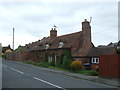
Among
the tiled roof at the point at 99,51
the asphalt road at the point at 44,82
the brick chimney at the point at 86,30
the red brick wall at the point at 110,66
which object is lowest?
the asphalt road at the point at 44,82

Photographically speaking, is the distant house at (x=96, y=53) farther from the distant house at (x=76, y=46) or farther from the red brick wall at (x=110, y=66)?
the red brick wall at (x=110, y=66)

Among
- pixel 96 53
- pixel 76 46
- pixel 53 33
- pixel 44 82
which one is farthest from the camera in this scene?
pixel 53 33

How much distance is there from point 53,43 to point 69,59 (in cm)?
1365

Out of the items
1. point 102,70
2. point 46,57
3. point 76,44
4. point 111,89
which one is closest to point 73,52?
point 76,44

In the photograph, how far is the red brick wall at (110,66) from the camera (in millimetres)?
18906

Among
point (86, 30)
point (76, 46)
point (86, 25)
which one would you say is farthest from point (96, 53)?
point (86, 25)

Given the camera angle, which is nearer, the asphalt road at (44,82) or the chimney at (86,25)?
the asphalt road at (44,82)

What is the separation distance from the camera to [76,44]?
39.8 meters

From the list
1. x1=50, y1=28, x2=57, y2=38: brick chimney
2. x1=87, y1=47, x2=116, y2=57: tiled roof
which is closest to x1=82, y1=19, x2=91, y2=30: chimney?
x1=87, y1=47, x2=116, y2=57: tiled roof

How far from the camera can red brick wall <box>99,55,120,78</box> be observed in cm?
1891

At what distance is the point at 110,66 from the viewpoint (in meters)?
19.5

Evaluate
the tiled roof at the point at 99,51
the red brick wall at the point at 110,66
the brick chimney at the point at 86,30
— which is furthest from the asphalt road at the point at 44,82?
the brick chimney at the point at 86,30

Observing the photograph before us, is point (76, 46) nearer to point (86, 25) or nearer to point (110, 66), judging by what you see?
point (86, 25)

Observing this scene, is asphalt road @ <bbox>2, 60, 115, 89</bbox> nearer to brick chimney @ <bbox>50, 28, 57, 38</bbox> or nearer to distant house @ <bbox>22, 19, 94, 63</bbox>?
distant house @ <bbox>22, 19, 94, 63</bbox>
